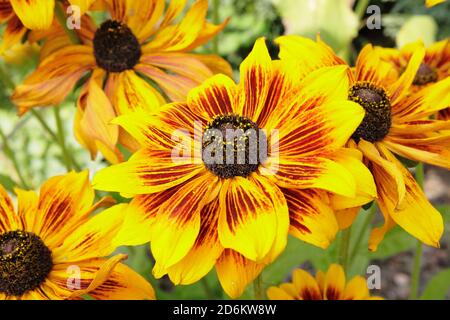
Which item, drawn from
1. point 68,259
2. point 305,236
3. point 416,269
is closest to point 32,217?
point 68,259

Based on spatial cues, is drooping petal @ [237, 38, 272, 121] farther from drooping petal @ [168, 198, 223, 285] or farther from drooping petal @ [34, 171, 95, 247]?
drooping petal @ [34, 171, 95, 247]

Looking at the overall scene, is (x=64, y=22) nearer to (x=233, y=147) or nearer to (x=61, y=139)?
(x=61, y=139)

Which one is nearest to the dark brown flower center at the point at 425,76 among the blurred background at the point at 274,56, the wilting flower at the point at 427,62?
the wilting flower at the point at 427,62

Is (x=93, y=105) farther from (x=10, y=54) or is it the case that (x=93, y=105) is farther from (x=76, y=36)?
(x=10, y=54)

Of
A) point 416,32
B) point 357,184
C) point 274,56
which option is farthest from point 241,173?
point 274,56

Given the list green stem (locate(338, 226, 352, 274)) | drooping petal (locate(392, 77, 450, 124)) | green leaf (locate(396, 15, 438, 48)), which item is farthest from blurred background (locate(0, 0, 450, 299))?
drooping petal (locate(392, 77, 450, 124))

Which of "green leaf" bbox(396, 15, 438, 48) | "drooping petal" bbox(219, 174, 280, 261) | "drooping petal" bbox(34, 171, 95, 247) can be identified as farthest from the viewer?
"green leaf" bbox(396, 15, 438, 48)
